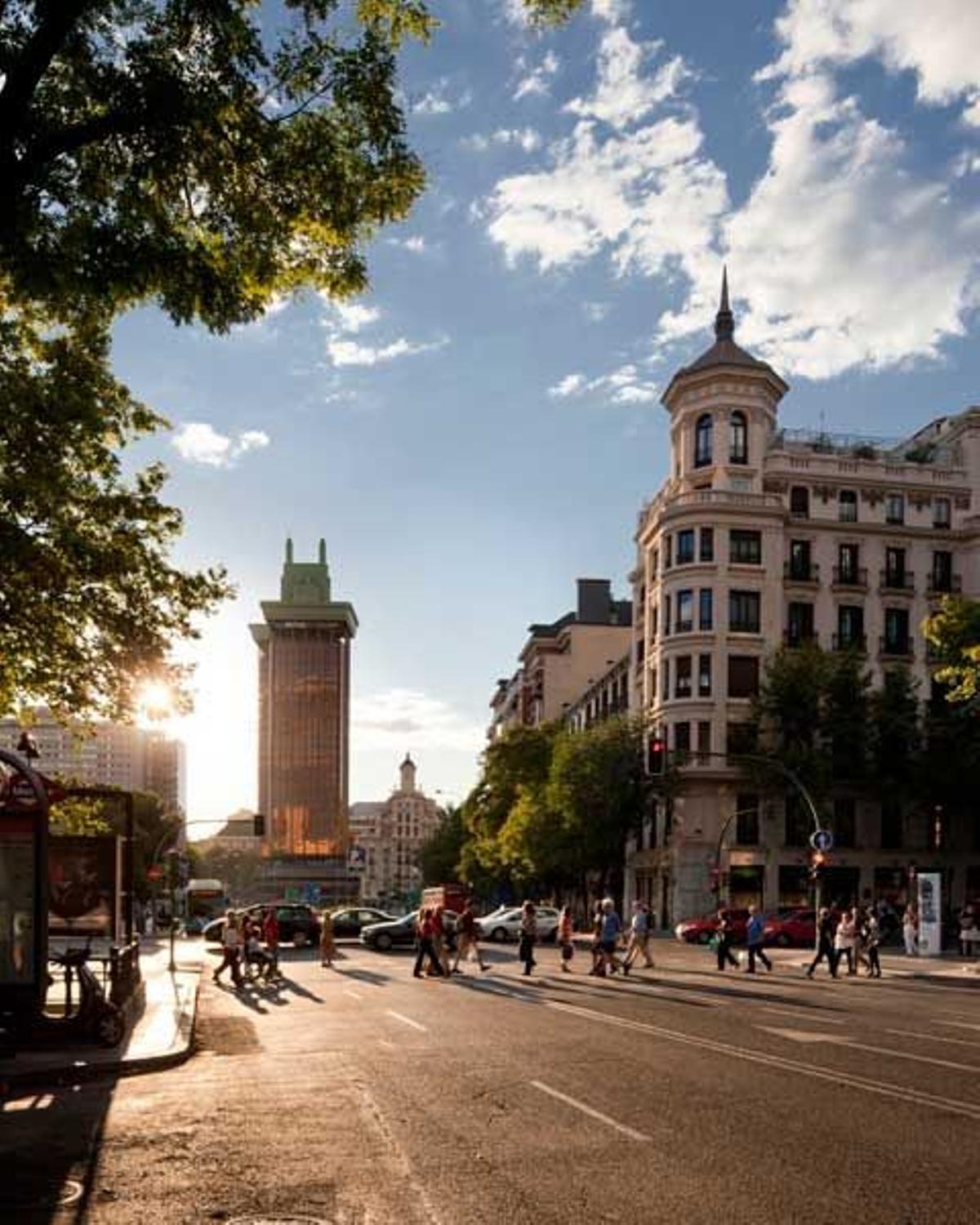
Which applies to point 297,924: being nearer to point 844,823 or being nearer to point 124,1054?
point 844,823

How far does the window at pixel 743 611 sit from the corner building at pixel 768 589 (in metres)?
0.09

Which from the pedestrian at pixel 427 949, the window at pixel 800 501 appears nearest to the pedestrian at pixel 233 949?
the pedestrian at pixel 427 949

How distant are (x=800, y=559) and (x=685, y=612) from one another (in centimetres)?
685

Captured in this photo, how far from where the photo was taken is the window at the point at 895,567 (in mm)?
70438

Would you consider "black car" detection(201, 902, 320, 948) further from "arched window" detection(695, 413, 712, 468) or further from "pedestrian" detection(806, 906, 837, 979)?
"arched window" detection(695, 413, 712, 468)

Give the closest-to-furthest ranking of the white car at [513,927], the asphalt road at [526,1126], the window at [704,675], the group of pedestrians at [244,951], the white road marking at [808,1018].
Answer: the asphalt road at [526,1126], the white road marking at [808,1018], the group of pedestrians at [244,951], the white car at [513,927], the window at [704,675]

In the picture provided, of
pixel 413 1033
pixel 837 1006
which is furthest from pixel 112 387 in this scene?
pixel 837 1006

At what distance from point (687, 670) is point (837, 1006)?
45.6 metres

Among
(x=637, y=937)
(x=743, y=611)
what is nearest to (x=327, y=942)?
(x=637, y=937)

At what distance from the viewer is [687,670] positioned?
67.6 metres

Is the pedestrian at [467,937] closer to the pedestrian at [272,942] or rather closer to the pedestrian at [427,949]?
the pedestrian at [427,949]

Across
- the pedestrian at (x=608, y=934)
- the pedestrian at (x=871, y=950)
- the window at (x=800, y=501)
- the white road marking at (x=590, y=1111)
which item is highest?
the window at (x=800, y=501)

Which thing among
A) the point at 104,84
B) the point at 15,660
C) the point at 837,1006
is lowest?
the point at 837,1006

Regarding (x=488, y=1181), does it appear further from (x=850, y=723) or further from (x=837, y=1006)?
(x=850, y=723)
